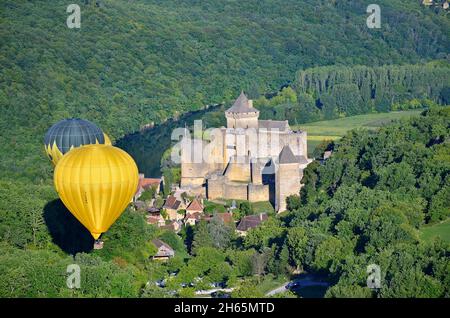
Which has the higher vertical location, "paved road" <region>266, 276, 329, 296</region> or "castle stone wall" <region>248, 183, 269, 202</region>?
"castle stone wall" <region>248, 183, 269, 202</region>

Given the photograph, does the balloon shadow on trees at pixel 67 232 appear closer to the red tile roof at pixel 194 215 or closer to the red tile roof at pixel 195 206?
the red tile roof at pixel 194 215

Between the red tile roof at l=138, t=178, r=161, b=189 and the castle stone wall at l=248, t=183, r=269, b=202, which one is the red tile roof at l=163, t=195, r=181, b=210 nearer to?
the red tile roof at l=138, t=178, r=161, b=189

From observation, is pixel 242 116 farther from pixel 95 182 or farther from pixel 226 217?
pixel 95 182

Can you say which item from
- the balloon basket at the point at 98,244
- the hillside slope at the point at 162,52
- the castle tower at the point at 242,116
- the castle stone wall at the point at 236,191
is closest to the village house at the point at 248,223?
the castle stone wall at the point at 236,191

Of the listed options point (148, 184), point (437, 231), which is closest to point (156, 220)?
point (148, 184)

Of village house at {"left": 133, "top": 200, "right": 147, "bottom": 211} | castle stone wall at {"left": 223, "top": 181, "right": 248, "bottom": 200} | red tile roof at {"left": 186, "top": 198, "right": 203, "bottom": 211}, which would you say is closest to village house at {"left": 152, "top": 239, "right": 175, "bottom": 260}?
red tile roof at {"left": 186, "top": 198, "right": 203, "bottom": 211}
